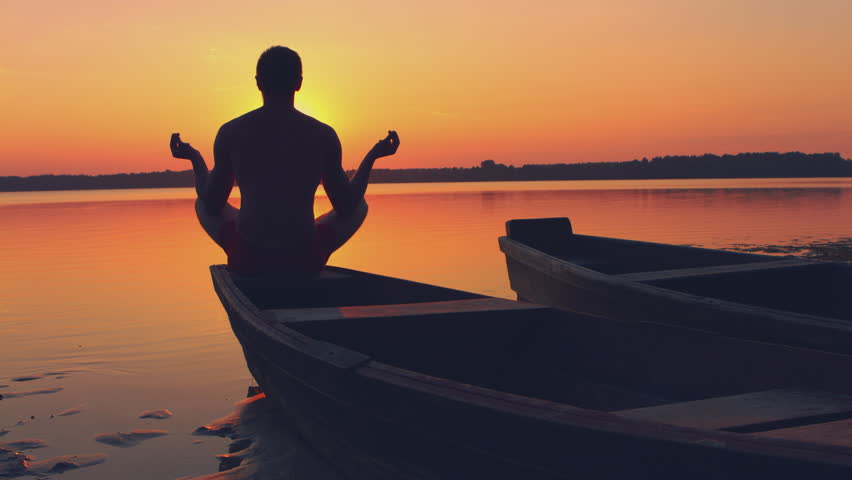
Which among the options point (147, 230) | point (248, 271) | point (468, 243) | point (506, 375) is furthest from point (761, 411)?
point (147, 230)

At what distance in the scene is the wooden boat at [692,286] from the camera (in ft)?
13.4

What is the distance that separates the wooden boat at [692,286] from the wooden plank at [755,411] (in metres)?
1.06

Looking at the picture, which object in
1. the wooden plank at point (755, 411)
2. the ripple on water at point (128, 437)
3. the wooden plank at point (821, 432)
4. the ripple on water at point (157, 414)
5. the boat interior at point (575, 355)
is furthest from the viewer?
the ripple on water at point (157, 414)

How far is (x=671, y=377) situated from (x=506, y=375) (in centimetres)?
110

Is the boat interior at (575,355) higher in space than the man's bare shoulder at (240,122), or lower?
lower

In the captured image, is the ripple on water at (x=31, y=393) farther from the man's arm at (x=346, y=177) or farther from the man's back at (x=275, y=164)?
the man's arm at (x=346, y=177)

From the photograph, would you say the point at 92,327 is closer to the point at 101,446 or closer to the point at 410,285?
the point at 101,446

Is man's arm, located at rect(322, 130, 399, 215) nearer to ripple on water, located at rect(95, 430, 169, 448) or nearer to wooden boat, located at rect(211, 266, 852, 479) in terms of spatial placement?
wooden boat, located at rect(211, 266, 852, 479)

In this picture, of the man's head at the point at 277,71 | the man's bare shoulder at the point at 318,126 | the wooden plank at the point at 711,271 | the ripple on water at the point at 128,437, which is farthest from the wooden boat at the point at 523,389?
the wooden plank at the point at 711,271

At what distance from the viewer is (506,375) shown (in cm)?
428

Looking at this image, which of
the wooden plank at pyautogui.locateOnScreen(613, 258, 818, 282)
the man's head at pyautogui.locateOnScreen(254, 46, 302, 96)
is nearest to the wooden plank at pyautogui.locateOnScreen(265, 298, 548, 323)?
the wooden plank at pyautogui.locateOnScreen(613, 258, 818, 282)

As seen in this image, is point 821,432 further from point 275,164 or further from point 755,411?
point 275,164

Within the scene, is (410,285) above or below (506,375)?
above

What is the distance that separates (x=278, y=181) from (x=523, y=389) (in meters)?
2.48
